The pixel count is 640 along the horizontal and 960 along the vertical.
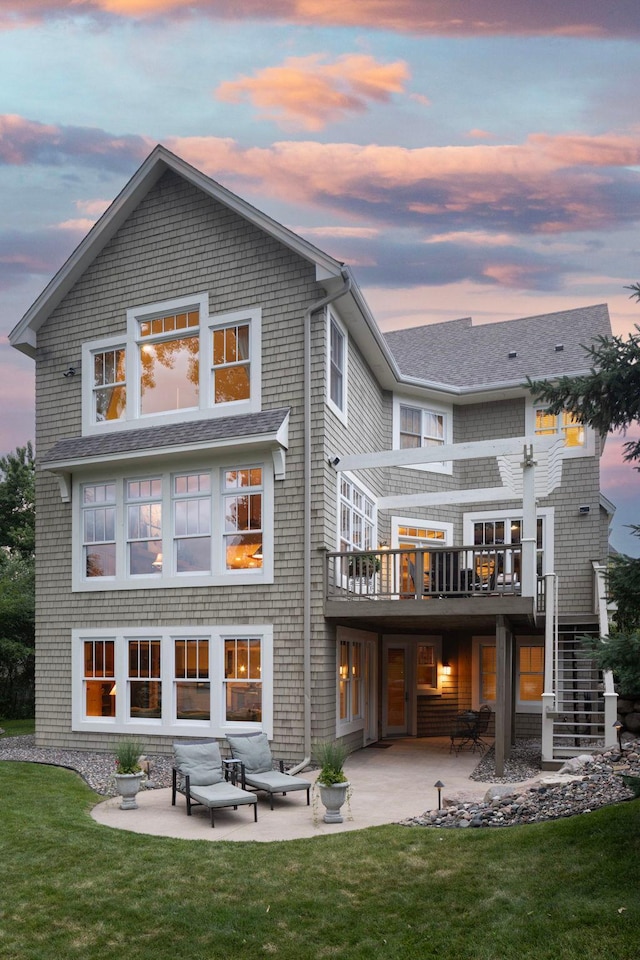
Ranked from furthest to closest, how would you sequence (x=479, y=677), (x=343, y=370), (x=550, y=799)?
(x=479, y=677), (x=343, y=370), (x=550, y=799)

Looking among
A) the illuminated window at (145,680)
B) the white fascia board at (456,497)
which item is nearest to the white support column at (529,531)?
the white fascia board at (456,497)

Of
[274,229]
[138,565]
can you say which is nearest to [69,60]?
[274,229]

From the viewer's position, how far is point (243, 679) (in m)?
12.7

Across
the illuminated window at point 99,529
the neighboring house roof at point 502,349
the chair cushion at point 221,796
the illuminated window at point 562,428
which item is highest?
the neighboring house roof at point 502,349

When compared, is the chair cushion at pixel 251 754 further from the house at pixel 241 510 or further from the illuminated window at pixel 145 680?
the illuminated window at pixel 145 680

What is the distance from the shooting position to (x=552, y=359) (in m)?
17.5

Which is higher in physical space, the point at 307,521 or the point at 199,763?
the point at 307,521

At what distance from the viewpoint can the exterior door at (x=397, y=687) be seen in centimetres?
1645

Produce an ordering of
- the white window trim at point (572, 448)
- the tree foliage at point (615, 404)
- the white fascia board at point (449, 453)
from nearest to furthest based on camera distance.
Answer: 1. the tree foliage at point (615, 404)
2. the white fascia board at point (449, 453)
3. the white window trim at point (572, 448)

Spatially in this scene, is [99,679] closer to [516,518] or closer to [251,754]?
[251,754]

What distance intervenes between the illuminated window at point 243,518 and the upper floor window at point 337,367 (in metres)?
1.83

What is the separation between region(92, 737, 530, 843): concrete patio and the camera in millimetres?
8250

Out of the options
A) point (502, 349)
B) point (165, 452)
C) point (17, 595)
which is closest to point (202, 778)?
point (165, 452)

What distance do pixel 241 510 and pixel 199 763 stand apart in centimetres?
463
